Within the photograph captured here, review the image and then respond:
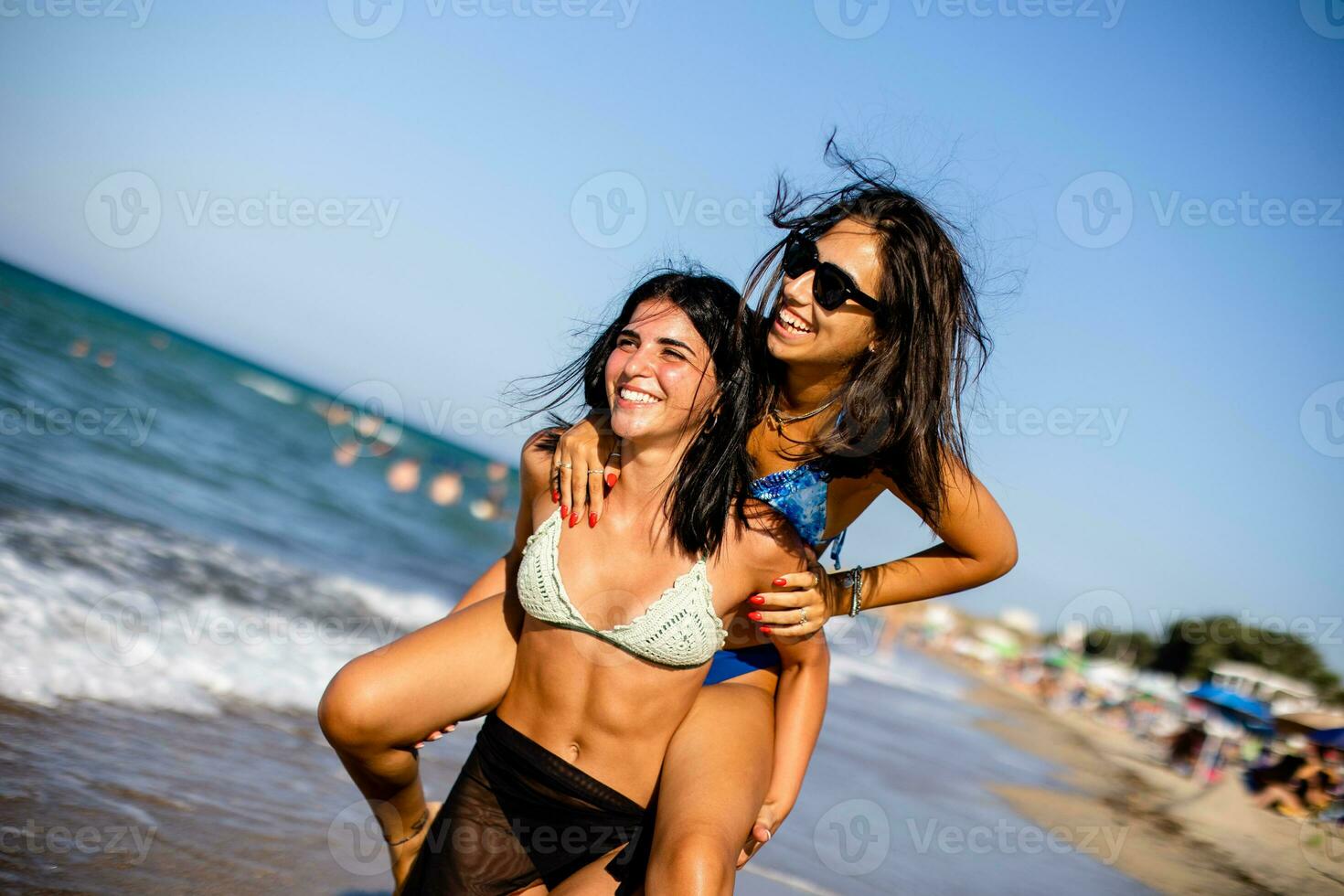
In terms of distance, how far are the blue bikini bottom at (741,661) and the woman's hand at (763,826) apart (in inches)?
17.3

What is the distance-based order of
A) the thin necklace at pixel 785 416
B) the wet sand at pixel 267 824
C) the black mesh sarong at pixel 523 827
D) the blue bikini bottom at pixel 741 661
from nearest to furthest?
the black mesh sarong at pixel 523 827 → the thin necklace at pixel 785 416 → the blue bikini bottom at pixel 741 661 → the wet sand at pixel 267 824

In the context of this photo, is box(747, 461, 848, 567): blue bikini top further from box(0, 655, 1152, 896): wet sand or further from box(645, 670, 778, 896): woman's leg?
box(0, 655, 1152, 896): wet sand

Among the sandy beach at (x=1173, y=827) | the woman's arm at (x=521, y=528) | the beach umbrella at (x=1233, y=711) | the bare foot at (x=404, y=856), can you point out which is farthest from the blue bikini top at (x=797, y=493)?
the beach umbrella at (x=1233, y=711)

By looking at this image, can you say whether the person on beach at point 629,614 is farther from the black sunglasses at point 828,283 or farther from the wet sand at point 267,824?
the wet sand at point 267,824

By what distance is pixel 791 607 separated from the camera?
3.35 meters

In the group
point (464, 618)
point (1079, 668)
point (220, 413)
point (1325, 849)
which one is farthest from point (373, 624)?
point (1079, 668)

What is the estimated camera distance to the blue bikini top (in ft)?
11.0

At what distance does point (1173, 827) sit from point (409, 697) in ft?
41.7

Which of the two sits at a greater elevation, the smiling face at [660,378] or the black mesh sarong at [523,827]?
the smiling face at [660,378]

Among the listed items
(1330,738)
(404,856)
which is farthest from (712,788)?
(1330,738)

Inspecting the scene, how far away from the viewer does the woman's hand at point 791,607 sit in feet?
10.9

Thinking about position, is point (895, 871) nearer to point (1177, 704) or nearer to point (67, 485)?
point (67, 485)

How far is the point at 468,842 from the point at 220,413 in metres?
28.9

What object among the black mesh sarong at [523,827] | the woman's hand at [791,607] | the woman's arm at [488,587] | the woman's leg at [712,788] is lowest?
the black mesh sarong at [523,827]
